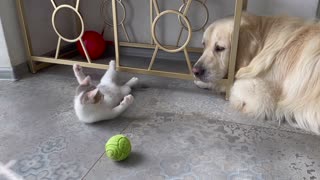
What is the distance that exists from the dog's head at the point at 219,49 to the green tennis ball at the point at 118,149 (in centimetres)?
63

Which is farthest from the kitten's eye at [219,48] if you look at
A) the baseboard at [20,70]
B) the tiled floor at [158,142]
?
the baseboard at [20,70]

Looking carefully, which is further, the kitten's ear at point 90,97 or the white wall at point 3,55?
the white wall at point 3,55

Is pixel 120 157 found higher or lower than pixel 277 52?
lower

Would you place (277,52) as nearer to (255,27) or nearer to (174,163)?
(255,27)

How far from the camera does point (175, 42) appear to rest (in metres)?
2.25

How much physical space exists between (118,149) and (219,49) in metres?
0.79

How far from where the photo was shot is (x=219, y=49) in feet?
4.74

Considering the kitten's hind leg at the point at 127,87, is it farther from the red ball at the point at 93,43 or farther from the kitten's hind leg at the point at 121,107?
the red ball at the point at 93,43

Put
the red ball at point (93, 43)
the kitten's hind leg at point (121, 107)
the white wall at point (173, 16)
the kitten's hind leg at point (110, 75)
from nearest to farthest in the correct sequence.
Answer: the kitten's hind leg at point (121, 107) → the kitten's hind leg at point (110, 75) → the white wall at point (173, 16) → the red ball at point (93, 43)

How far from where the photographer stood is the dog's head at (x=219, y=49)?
139 centimetres

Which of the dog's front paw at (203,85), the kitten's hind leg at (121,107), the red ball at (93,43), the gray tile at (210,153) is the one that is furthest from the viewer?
the red ball at (93,43)

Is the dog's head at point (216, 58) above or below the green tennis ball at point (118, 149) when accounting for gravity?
above

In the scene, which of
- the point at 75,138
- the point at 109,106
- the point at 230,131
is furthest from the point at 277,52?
the point at 75,138

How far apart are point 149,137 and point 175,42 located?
4.15 ft
